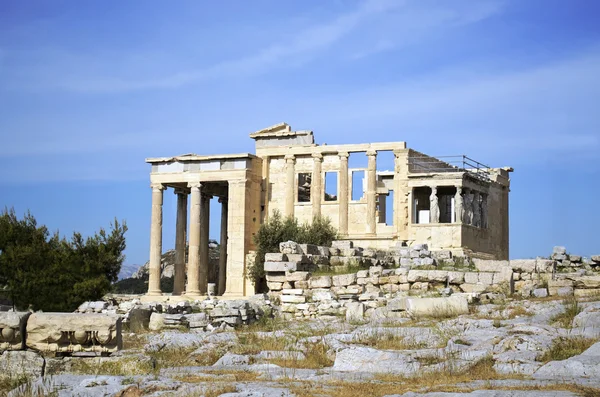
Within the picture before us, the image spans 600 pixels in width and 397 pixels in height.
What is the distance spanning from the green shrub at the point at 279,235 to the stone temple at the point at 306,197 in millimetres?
1355

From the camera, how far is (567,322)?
561 inches

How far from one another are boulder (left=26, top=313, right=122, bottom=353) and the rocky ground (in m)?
0.29

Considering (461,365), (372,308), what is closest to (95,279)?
(372,308)

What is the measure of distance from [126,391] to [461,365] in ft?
13.1

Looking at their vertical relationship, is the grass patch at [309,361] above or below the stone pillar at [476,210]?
below

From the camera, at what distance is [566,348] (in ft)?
39.4

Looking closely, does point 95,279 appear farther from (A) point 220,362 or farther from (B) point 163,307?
(A) point 220,362

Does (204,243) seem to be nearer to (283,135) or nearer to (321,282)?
(283,135)

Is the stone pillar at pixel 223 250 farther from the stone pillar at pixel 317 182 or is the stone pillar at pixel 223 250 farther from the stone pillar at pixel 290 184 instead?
the stone pillar at pixel 317 182

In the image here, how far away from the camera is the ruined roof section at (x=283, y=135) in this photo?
45.6 m

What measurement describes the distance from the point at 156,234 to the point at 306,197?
7.81m

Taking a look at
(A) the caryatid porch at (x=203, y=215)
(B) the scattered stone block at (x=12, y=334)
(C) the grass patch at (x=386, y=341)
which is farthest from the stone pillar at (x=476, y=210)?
(B) the scattered stone block at (x=12, y=334)

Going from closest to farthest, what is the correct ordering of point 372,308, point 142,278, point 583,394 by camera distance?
point 583,394 → point 372,308 → point 142,278

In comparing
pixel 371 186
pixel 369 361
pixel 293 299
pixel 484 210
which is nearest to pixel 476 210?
pixel 484 210
